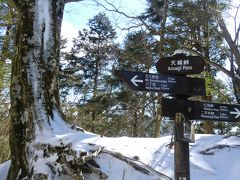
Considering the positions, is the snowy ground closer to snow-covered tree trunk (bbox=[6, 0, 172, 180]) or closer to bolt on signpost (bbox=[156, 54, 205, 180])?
snow-covered tree trunk (bbox=[6, 0, 172, 180])

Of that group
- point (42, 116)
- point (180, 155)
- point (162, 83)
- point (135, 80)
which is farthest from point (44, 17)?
point (180, 155)

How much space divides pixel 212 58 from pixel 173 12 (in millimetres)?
3704

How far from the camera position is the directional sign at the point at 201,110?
3.78 metres

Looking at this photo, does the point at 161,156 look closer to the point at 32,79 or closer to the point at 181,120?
the point at 181,120

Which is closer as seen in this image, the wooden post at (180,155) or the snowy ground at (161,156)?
the wooden post at (180,155)

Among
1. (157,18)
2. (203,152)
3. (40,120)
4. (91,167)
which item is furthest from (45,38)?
(157,18)

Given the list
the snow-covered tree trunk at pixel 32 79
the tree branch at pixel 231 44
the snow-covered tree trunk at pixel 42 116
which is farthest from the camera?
the tree branch at pixel 231 44

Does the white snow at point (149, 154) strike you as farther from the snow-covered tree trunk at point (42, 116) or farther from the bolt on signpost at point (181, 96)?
the bolt on signpost at point (181, 96)

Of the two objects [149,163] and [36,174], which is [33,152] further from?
[149,163]

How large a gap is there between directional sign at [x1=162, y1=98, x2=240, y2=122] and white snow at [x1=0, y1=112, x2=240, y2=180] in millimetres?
805

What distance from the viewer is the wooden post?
3.63m

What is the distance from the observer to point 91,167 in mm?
4121

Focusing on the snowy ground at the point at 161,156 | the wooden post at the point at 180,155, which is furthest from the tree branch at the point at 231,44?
the wooden post at the point at 180,155

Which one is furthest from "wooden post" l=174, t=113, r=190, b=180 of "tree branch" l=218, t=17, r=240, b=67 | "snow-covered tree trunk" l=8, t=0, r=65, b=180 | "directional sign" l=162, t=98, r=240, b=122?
"tree branch" l=218, t=17, r=240, b=67
